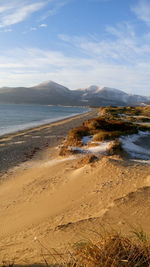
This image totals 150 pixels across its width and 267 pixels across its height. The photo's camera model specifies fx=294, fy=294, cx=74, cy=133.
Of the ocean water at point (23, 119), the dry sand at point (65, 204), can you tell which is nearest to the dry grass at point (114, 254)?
the dry sand at point (65, 204)

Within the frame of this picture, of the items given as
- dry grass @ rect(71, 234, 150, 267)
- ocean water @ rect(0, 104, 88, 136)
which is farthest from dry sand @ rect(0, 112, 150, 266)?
ocean water @ rect(0, 104, 88, 136)

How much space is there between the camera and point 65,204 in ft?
28.7

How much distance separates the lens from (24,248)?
18.6 feet

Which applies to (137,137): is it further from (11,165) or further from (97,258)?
(97,258)

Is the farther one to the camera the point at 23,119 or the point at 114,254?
the point at 23,119

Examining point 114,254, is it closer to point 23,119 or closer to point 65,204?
point 65,204

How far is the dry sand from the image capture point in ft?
19.1

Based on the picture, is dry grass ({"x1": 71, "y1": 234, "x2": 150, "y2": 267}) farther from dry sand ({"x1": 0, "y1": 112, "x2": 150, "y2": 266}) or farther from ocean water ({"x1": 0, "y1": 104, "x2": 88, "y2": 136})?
ocean water ({"x1": 0, "y1": 104, "x2": 88, "y2": 136})

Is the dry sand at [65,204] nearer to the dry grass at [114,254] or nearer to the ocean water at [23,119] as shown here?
the dry grass at [114,254]

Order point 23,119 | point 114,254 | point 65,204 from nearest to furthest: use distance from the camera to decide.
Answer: point 114,254
point 65,204
point 23,119

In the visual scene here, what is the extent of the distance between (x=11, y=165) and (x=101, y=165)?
5.84m

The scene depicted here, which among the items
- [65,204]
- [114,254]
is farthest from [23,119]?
[114,254]

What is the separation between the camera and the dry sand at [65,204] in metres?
5.82

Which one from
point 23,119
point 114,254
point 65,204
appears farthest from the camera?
point 23,119
